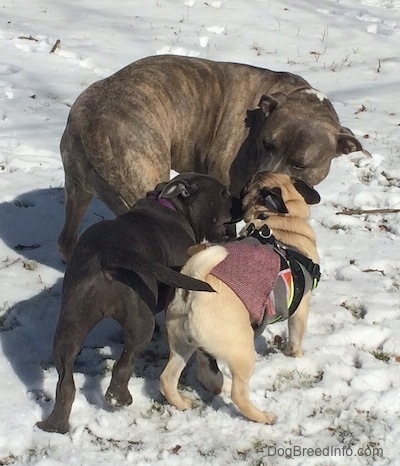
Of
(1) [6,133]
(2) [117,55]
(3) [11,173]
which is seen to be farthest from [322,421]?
(2) [117,55]

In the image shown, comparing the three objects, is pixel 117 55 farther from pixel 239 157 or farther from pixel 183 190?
pixel 183 190

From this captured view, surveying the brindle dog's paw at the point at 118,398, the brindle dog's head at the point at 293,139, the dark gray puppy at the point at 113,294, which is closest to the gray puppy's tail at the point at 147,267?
the dark gray puppy at the point at 113,294

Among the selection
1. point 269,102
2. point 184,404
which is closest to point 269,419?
point 184,404

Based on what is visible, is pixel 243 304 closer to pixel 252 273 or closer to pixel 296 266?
pixel 252 273

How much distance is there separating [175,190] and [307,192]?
2.30 ft

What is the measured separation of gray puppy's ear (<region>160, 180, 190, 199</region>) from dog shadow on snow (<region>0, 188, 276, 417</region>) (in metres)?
0.76

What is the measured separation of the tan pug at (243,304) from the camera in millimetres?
3439

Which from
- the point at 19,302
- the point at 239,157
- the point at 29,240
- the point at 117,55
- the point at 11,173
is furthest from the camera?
the point at 117,55

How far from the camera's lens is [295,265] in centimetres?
389

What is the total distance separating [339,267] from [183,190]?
1.45 metres

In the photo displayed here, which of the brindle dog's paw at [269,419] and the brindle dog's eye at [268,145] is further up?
the brindle dog's eye at [268,145]

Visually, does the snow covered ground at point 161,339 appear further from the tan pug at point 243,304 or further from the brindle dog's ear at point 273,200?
the brindle dog's ear at point 273,200

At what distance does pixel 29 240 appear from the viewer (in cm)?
554

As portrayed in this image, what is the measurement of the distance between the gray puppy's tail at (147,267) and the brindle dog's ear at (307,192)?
42.4 inches
